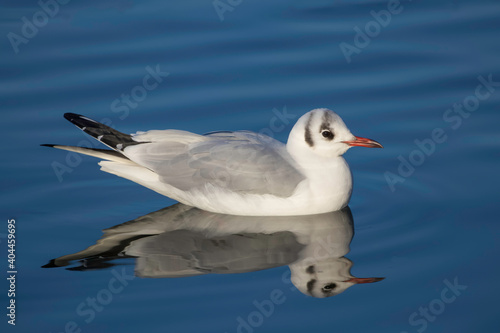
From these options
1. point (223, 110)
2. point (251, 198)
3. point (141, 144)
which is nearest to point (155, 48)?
point (223, 110)

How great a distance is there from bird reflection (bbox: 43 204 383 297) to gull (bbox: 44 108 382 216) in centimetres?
20

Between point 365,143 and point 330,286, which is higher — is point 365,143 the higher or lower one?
the higher one

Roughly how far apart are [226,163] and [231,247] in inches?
41.2

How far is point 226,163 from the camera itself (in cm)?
927

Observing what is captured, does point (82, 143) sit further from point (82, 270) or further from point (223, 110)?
point (82, 270)

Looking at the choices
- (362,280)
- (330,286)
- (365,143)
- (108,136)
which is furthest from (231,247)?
(108,136)

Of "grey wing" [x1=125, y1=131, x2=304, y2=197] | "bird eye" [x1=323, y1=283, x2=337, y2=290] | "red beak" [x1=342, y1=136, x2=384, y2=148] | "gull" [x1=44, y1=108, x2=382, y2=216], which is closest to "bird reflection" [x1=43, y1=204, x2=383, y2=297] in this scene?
"bird eye" [x1=323, y1=283, x2=337, y2=290]

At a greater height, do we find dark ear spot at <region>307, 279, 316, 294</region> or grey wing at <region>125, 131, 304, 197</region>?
grey wing at <region>125, 131, 304, 197</region>

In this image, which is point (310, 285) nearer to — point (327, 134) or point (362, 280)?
point (362, 280)

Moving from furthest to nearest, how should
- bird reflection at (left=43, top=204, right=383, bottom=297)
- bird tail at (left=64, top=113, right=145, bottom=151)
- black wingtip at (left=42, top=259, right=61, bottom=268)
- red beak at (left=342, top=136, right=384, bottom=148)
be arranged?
1. bird tail at (left=64, top=113, right=145, bottom=151)
2. red beak at (left=342, top=136, right=384, bottom=148)
3. black wingtip at (left=42, top=259, right=61, bottom=268)
4. bird reflection at (left=43, top=204, right=383, bottom=297)

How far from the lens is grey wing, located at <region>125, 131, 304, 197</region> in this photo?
362 inches

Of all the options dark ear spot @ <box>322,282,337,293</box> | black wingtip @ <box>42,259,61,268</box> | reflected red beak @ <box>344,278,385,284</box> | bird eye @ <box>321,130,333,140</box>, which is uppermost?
bird eye @ <box>321,130,333,140</box>

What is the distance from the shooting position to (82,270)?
26.8ft

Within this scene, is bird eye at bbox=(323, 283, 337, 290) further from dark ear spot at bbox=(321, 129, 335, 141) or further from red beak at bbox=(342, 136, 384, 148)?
dark ear spot at bbox=(321, 129, 335, 141)
